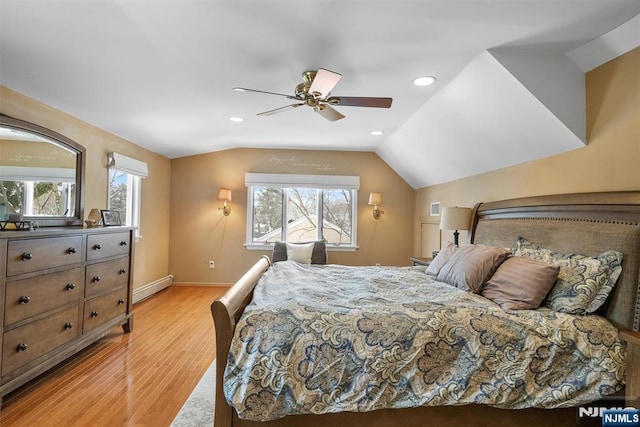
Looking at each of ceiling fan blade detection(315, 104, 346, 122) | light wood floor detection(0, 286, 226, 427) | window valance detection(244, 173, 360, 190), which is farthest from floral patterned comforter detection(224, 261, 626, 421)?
window valance detection(244, 173, 360, 190)

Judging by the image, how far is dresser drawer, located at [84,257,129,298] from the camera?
267 centimetres

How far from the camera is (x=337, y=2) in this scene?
1700 mm

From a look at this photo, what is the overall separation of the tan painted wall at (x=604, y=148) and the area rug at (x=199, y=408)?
3.00 meters

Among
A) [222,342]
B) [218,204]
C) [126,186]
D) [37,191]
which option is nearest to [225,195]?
[218,204]

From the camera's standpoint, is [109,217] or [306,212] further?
[306,212]

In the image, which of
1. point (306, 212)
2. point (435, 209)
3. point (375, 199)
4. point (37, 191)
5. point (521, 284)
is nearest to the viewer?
point (521, 284)

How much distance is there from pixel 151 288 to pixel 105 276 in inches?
77.5

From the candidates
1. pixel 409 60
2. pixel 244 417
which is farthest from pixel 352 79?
pixel 244 417

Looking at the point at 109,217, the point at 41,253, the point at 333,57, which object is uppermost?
the point at 333,57

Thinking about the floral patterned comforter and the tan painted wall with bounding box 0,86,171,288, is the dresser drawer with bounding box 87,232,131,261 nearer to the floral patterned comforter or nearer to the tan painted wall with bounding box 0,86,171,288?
the tan painted wall with bounding box 0,86,171,288

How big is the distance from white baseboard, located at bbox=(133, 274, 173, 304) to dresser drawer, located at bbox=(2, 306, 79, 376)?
1.91 meters

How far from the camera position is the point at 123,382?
7.54 ft

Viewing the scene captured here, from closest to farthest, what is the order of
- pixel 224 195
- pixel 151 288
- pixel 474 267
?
pixel 474 267 < pixel 151 288 < pixel 224 195

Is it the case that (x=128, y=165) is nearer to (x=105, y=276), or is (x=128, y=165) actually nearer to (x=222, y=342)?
(x=105, y=276)
